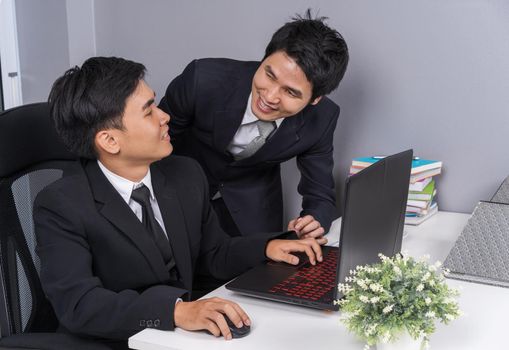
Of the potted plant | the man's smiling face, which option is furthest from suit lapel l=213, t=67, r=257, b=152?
the potted plant

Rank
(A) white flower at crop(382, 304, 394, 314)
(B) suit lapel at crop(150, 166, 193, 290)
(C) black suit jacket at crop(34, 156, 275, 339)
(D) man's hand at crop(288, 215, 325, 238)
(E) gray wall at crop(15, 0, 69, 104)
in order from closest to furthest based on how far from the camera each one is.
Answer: (A) white flower at crop(382, 304, 394, 314)
(C) black suit jacket at crop(34, 156, 275, 339)
(B) suit lapel at crop(150, 166, 193, 290)
(D) man's hand at crop(288, 215, 325, 238)
(E) gray wall at crop(15, 0, 69, 104)

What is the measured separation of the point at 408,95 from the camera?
2186 millimetres

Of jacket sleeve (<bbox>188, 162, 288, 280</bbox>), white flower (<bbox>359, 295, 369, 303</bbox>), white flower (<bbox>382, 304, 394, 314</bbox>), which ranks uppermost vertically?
white flower (<bbox>359, 295, 369, 303</bbox>)

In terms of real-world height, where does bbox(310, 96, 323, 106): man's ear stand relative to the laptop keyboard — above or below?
above

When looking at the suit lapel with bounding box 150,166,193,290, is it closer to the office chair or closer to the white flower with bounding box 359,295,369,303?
the office chair

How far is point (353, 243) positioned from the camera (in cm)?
130

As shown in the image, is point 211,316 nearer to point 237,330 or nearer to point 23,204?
point 237,330

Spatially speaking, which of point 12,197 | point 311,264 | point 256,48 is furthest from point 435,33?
point 12,197

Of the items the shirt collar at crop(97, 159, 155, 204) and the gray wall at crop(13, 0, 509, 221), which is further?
the gray wall at crop(13, 0, 509, 221)

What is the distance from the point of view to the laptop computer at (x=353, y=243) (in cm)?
128

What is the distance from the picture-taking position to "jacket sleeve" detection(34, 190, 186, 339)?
132 centimetres

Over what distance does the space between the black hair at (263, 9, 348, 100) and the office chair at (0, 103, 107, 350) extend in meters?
0.62

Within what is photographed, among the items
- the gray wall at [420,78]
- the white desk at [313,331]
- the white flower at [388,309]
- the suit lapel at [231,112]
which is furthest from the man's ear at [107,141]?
the gray wall at [420,78]

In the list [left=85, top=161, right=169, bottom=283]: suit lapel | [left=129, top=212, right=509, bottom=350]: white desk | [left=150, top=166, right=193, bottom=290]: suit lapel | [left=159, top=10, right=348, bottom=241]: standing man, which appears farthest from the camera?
[left=159, top=10, right=348, bottom=241]: standing man
